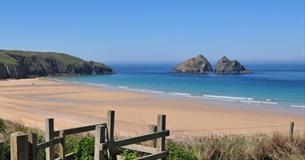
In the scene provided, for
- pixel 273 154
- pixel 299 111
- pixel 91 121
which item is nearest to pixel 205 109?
pixel 299 111

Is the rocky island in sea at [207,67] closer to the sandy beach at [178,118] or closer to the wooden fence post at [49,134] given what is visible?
the sandy beach at [178,118]

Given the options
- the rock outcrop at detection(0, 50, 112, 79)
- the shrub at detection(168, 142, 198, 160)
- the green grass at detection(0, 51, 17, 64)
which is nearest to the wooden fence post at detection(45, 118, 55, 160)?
the shrub at detection(168, 142, 198, 160)

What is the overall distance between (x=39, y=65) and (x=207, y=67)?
43.6 m

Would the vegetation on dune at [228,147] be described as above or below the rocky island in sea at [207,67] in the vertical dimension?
below

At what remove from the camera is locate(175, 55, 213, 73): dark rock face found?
413 feet

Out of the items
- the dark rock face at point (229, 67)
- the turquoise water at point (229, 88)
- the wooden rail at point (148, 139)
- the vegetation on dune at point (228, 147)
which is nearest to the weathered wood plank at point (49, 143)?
the wooden rail at point (148, 139)

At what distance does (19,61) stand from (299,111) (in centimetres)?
8270

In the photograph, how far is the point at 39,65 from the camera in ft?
367

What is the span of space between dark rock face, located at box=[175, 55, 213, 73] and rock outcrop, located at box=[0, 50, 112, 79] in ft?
67.2

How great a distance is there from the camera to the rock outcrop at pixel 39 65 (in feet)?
322

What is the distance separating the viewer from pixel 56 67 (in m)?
118

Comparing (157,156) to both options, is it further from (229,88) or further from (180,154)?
(229,88)

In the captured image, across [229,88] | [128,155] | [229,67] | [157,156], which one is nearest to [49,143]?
[128,155]

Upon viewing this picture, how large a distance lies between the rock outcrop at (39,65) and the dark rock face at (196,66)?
20497 millimetres
